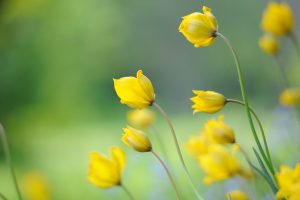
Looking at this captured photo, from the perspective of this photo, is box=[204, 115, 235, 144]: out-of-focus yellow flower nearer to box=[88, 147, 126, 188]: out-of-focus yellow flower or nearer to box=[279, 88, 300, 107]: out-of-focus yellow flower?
box=[88, 147, 126, 188]: out-of-focus yellow flower

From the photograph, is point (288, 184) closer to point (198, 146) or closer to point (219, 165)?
point (219, 165)

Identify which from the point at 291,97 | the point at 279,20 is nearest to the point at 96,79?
the point at 291,97

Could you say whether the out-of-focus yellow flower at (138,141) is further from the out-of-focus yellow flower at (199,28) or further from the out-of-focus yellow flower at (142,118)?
the out-of-focus yellow flower at (142,118)

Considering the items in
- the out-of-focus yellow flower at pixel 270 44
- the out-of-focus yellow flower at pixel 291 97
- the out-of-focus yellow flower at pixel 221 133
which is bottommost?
the out-of-focus yellow flower at pixel 291 97

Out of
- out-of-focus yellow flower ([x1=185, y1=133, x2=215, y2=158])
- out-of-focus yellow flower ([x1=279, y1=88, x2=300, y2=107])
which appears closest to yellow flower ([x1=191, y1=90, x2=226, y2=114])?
out-of-focus yellow flower ([x1=185, y1=133, x2=215, y2=158])

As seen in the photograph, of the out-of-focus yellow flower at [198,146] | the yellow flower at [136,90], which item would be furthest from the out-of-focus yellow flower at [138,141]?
the out-of-focus yellow flower at [198,146]

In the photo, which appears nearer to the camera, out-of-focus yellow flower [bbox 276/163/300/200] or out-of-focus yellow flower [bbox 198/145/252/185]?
out-of-focus yellow flower [bbox 276/163/300/200]
